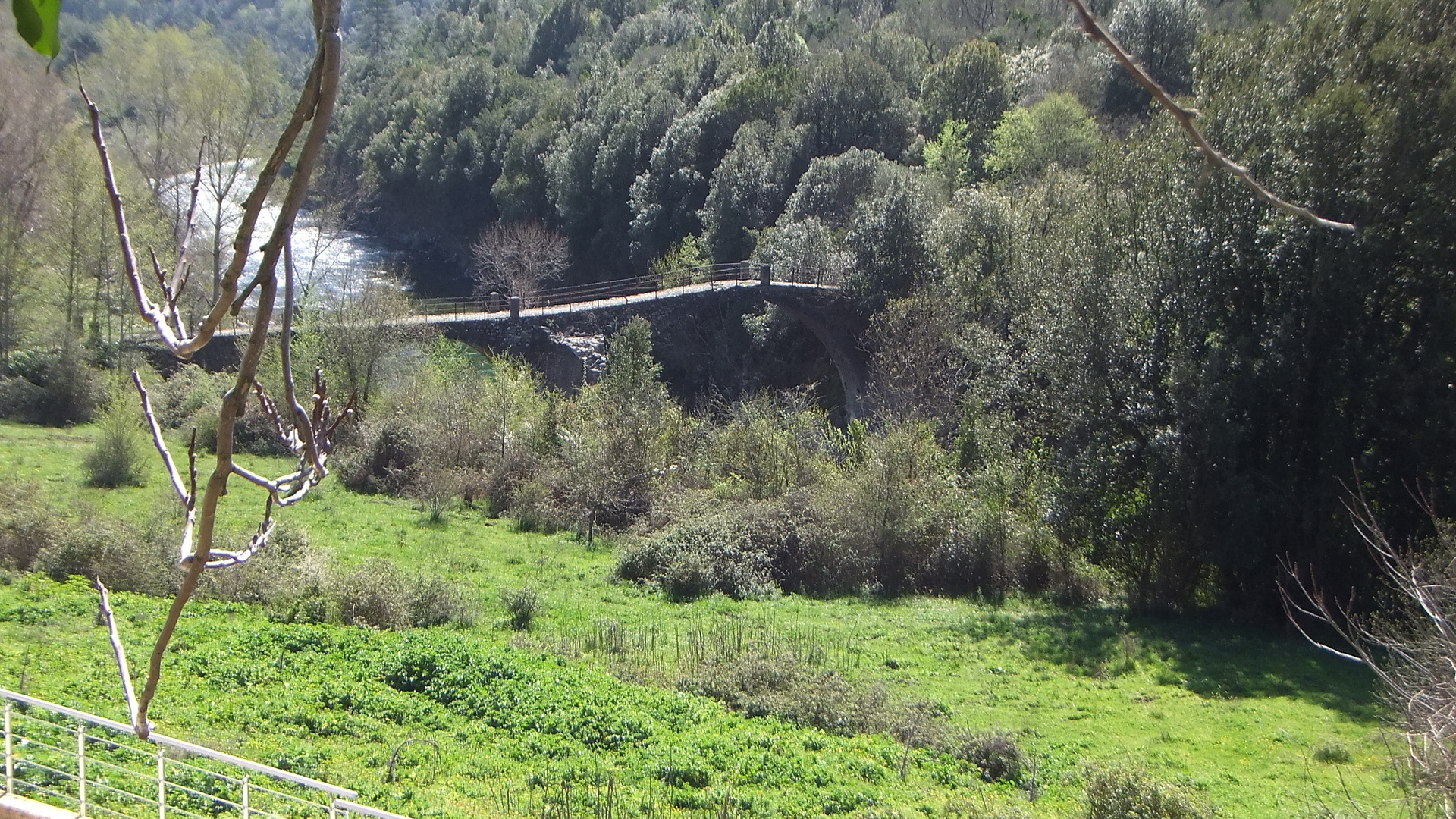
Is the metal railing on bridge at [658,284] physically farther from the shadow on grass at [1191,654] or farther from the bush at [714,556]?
the shadow on grass at [1191,654]

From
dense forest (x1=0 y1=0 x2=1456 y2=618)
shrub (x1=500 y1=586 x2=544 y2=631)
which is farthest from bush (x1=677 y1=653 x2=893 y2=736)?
dense forest (x1=0 y1=0 x2=1456 y2=618)

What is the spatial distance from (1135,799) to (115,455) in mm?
21594

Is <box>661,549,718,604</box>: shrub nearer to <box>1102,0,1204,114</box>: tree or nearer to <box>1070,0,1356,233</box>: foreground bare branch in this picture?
<box>1070,0,1356,233</box>: foreground bare branch

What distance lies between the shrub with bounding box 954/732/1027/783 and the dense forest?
20.4ft

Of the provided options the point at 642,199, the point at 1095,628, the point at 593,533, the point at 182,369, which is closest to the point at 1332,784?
the point at 1095,628

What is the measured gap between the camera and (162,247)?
30438mm

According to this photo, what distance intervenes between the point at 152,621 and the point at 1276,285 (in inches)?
671

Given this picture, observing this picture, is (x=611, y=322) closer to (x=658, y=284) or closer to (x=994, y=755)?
(x=658, y=284)

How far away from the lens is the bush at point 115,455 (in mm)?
22203

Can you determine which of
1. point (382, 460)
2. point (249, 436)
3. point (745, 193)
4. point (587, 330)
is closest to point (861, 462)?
point (382, 460)

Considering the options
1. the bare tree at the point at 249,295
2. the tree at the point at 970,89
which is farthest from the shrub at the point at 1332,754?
the tree at the point at 970,89

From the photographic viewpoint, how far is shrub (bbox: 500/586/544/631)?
15609mm

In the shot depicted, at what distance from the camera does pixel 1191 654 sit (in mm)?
15414

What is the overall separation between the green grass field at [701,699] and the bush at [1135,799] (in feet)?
2.79
